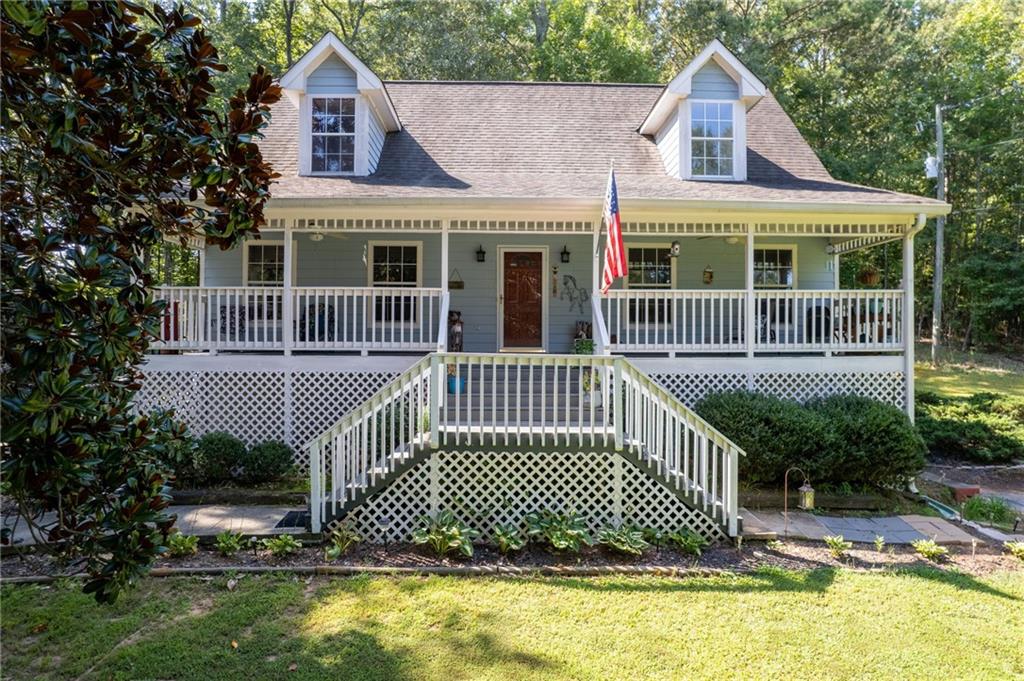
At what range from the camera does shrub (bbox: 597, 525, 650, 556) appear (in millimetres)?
5703

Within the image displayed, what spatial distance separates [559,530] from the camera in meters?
5.88

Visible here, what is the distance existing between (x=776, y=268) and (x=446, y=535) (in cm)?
924

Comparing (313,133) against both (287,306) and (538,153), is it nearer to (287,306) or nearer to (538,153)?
(287,306)

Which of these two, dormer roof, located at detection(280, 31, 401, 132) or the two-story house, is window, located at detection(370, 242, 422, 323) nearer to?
the two-story house

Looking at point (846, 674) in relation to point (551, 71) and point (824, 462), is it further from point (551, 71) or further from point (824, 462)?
point (551, 71)

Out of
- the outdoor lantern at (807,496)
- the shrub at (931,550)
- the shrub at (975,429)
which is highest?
the shrub at (975,429)

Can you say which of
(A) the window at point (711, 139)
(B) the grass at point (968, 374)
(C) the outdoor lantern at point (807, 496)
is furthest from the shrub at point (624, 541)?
(B) the grass at point (968, 374)

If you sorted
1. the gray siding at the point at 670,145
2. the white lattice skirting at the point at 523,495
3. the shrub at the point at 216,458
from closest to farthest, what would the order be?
the white lattice skirting at the point at 523,495 < the shrub at the point at 216,458 < the gray siding at the point at 670,145

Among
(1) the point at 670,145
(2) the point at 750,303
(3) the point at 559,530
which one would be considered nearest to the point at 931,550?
(3) the point at 559,530

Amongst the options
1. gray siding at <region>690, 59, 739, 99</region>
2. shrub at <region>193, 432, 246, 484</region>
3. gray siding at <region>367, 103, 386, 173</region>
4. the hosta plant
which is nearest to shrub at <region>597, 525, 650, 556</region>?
the hosta plant

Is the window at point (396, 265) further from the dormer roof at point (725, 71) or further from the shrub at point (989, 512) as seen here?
the shrub at point (989, 512)

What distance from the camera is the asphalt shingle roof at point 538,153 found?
9188mm

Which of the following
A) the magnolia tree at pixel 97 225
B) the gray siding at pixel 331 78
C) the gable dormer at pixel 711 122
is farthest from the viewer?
the gable dormer at pixel 711 122

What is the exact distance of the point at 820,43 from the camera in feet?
78.1
